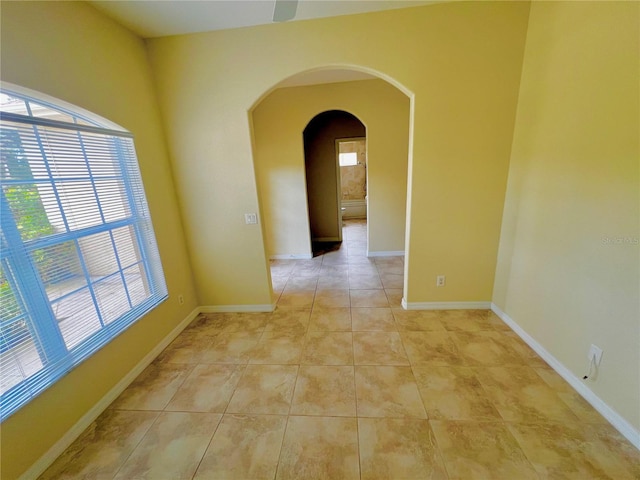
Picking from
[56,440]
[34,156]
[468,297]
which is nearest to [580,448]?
[468,297]

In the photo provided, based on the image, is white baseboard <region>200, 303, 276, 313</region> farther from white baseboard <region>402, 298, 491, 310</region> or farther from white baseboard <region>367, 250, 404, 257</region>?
white baseboard <region>367, 250, 404, 257</region>

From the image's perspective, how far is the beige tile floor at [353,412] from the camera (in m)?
1.27

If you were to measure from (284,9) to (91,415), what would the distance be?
2869mm

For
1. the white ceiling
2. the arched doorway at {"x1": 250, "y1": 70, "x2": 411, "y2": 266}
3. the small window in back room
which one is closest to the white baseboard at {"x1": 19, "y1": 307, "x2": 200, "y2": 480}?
the arched doorway at {"x1": 250, "y1": 70, "x2": 411, "y2": 266}

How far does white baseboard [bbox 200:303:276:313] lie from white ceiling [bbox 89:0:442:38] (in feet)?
8.66

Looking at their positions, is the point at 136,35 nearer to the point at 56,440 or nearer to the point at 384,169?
the point at 56,440

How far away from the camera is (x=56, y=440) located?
1.40m

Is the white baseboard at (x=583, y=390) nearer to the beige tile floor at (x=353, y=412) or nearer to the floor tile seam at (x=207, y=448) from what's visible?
the beige tile floor at (x=353, y=412)

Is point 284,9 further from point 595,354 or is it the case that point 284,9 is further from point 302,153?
point 595,354

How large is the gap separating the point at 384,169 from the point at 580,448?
137 inches

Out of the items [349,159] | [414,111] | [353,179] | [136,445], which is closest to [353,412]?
[136,445]

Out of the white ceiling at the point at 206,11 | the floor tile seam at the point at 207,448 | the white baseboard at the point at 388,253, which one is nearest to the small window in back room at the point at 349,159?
the white baseboard at the point at 388,253

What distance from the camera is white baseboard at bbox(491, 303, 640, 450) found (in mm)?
1326

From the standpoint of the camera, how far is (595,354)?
1.51m
